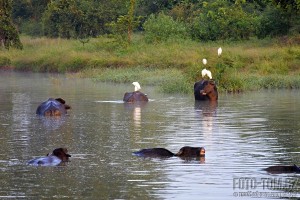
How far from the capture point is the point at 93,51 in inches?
1487

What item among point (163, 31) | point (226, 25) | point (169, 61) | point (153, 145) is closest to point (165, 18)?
point (163, 31)

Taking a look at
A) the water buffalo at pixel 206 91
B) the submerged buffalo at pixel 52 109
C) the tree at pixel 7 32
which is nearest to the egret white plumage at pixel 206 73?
the water buffalo at pixel 206 91

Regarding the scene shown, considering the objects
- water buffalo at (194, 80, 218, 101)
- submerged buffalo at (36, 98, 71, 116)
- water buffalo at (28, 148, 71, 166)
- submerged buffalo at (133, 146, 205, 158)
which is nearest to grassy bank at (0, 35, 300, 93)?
water buffalo at (194, 80, 218, 101)

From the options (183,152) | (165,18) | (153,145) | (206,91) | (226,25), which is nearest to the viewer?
(183,152)

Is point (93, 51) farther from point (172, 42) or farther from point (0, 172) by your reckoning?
point (0, 172)

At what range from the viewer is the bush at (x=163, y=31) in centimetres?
3922

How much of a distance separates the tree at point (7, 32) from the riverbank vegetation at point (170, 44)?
0.06 m

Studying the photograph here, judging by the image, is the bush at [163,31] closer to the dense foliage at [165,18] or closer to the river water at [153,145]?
the dense foliage at [165,18]

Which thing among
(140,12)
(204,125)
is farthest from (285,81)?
(140,12)

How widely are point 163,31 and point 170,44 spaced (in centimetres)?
253

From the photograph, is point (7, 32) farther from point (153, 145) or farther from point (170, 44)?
point (153, 145)

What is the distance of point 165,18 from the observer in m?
40.0

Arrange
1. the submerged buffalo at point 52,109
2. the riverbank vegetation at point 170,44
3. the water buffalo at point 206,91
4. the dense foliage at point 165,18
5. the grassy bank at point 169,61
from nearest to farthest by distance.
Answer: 1. the submerged buffalo at point 52,109
2. the water buffalo at point 206,91
3. the grassy bank at point 169,61
4. the riverbank vegetation at point 170,44
5. the dense foliage at point 165,18

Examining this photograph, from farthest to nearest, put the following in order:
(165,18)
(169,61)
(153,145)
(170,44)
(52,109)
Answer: (165,18)
(170,44)
(169,61)
(52,109)
(153,145)
